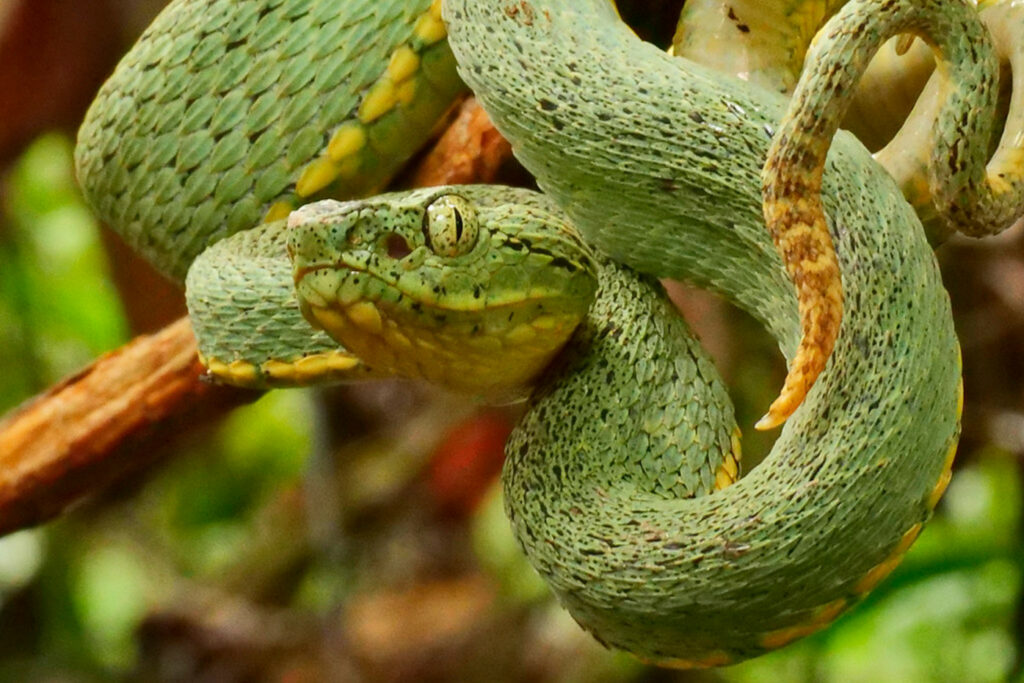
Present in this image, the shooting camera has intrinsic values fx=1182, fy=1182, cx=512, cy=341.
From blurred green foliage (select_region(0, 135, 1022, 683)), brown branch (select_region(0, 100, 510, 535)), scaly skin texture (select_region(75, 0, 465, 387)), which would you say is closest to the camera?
scaly skin texture (select_region(75, 0, 465, 387))

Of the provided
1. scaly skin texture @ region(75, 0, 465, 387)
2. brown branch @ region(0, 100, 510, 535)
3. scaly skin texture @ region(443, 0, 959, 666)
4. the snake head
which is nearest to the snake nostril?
the snake head

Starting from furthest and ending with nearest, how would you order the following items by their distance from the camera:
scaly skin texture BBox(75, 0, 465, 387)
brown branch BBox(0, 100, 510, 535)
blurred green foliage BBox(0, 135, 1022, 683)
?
1. blurred green foliage BBox(0, 135, 1022, 683)
2. brown branch BBox(0, 100, 510, 535)
3. scaly skin texture BBox(75, 0, 465, 387)

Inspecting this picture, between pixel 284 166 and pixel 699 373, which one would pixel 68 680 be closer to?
pixel 284 166

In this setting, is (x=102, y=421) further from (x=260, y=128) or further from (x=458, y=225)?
(x=458, y=225)

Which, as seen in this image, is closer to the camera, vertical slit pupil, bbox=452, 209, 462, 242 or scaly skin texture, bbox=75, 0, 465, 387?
vertical slit pupil, bbox=452, 209, 462, 242

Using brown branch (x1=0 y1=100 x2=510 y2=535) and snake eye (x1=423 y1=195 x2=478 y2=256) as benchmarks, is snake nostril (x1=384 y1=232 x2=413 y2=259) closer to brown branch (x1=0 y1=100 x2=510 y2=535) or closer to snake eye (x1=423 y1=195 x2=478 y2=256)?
snake eye (x1=423 y1=195 x2=478 y2=256)

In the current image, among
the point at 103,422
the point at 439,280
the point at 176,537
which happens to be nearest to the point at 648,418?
the point at 439,280

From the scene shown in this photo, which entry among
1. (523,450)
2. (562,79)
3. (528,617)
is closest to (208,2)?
(562,79)

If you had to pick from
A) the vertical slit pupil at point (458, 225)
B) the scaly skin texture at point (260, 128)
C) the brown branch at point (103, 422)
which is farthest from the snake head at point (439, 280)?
the brown branch at point (103, 422)
